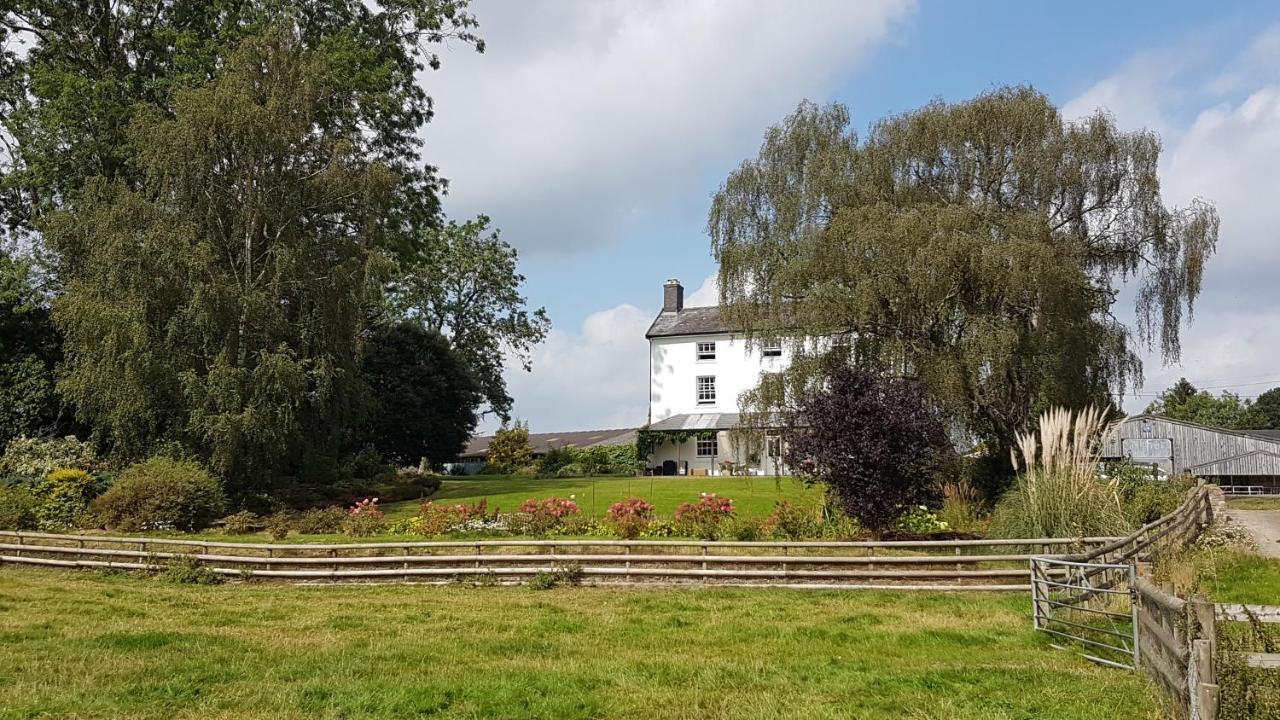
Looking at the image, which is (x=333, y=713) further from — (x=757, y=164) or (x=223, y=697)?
(x=757, y=164)

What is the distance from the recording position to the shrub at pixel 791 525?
17.7 meters

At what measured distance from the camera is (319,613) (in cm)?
1209

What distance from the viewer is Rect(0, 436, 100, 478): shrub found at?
2658cm

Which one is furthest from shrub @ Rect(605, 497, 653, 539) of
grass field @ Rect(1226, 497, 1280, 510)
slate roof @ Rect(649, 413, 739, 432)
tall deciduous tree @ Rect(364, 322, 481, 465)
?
tall deciduous tree @ Rect(364, 322, 481, 465)

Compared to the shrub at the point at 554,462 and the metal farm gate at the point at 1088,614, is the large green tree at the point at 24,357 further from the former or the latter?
the metal farm gate at the point at 1088,614

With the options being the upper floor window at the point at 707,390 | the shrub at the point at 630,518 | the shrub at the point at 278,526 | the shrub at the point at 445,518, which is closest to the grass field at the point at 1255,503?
the shrub at the point at 630,518

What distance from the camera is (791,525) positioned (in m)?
17.9

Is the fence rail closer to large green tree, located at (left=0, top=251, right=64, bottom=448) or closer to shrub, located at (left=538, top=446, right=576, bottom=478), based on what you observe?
large green tree, located at (left=0, top=251, right=64, bottom=448)

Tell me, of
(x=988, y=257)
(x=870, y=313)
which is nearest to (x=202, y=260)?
(x=870, y=313)

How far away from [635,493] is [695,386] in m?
22.3

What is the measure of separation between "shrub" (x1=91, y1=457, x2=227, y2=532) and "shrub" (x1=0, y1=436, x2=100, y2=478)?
210 inches

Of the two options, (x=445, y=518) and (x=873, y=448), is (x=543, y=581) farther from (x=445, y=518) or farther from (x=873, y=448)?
(x=445, y=518)

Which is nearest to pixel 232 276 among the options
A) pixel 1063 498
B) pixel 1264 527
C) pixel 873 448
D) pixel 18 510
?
pixel 18 510

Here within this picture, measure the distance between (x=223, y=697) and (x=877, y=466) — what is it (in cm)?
1204
